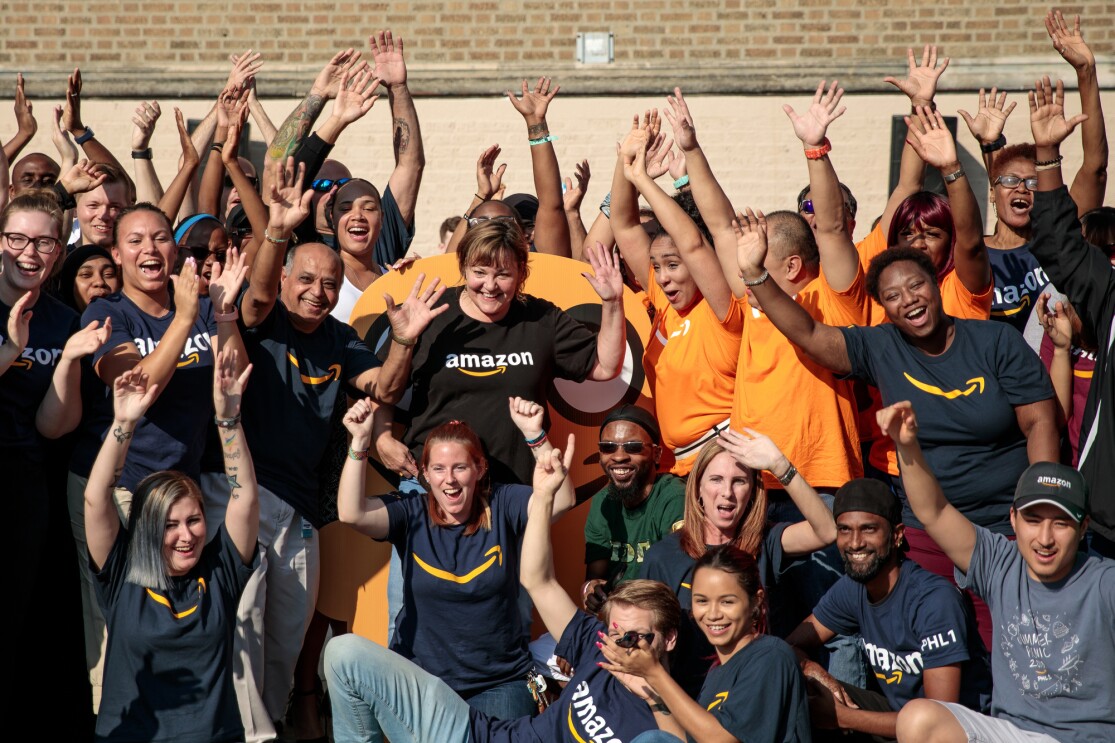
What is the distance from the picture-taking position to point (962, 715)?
13.3 ft

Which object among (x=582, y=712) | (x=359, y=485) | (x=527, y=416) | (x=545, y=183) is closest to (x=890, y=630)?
(x=582, y=712)

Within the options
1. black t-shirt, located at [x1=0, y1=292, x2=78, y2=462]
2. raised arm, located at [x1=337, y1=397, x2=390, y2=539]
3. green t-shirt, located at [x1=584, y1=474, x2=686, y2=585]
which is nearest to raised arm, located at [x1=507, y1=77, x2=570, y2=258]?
green t-shirt, located at [x1=584, y1=474, x2=686, y2=585]

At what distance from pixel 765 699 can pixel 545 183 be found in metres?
2.90

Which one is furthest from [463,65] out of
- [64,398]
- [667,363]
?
[64,398]

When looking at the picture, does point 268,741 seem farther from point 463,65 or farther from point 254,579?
point 463,65

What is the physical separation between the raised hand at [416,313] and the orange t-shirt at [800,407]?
1297mm

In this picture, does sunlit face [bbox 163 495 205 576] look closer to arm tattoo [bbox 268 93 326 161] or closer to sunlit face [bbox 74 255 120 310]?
sunlit face [bbox 74 255 120 310]

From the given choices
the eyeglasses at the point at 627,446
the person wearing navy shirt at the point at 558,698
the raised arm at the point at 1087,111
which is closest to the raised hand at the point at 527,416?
the person wearing navy shirt at the point at 558,698

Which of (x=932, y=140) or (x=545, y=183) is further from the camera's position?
(x=545, y=183)

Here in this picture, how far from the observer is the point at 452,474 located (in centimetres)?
475

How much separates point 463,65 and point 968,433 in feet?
21.0

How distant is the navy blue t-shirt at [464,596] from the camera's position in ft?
15.7

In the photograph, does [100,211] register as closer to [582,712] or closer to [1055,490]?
[582,712]

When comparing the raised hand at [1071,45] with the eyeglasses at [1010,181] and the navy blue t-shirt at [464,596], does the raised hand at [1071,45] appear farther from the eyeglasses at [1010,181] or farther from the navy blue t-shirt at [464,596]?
the navy blue t-shirt at [464,596]
